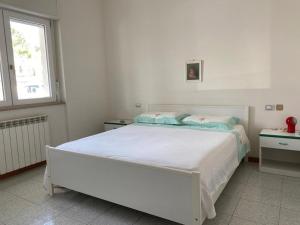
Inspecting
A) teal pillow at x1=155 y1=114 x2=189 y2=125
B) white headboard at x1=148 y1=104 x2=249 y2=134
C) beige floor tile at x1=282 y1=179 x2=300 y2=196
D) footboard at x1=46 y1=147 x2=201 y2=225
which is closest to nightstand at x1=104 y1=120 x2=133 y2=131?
white headboard at x1=148 y1=104 x2=249 y2=134

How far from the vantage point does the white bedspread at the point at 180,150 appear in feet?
6.36

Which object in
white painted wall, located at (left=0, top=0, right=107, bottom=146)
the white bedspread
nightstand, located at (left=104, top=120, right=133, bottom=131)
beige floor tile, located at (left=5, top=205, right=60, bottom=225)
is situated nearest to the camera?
the white bedspread

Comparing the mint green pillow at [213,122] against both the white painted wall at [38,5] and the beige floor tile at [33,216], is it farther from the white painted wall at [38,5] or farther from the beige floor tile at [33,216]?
the white painted wall at [38,5]

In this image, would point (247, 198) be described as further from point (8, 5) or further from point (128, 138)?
point (8, 5)

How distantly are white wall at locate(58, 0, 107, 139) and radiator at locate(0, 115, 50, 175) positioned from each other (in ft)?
1.81

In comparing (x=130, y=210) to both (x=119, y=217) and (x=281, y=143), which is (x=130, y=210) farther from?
(x=281, y=143)

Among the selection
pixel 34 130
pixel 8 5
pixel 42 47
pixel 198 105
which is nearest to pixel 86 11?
pixel 42 47

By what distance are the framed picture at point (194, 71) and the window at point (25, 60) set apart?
2.16 meters

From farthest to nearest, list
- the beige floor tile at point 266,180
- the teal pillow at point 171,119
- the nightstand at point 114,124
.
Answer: the nightstand at point 114,124, the teal pillow at point 171,119, the beige floor tile at point 266,180

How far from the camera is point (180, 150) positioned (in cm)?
227

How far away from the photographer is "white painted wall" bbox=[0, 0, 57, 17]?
312 centimetres

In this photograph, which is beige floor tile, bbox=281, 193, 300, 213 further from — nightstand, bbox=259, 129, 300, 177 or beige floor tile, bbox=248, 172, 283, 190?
nightstand, bbox=259, 129, 300, 177

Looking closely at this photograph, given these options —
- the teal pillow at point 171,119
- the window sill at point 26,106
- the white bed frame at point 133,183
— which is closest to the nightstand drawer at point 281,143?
the teal pillow at point 171,119

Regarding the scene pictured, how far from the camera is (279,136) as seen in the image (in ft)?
9.50
